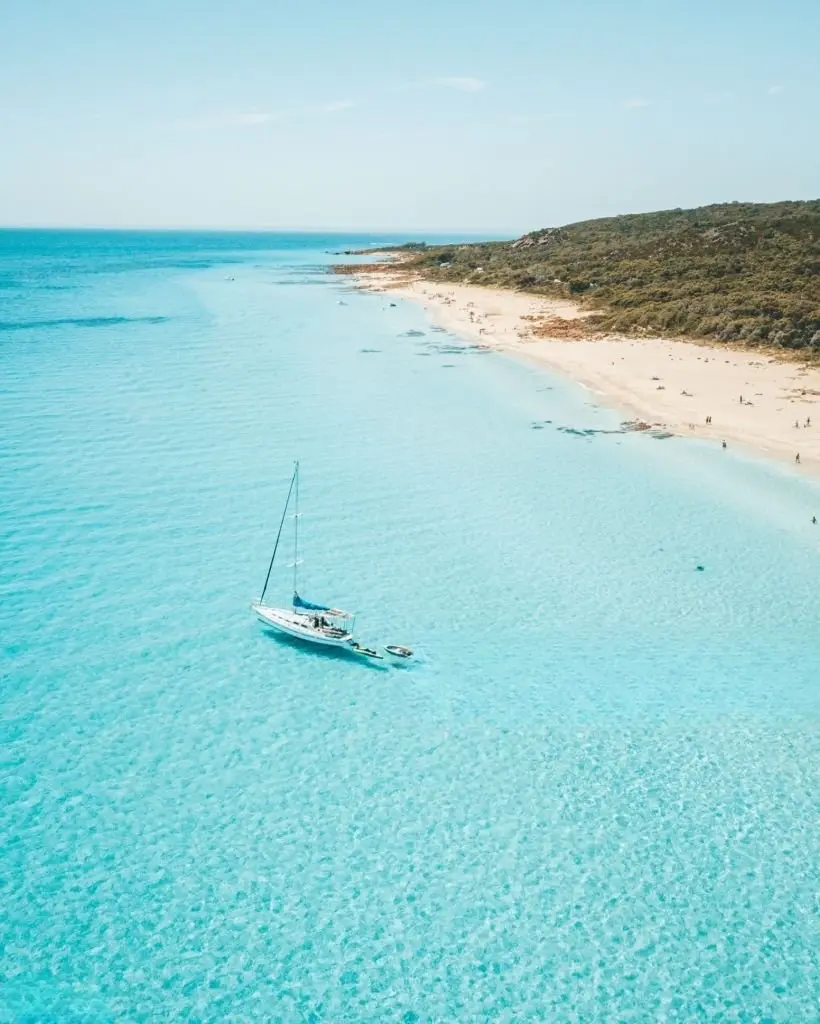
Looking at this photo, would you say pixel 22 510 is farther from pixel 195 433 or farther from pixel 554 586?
pixel 554 586

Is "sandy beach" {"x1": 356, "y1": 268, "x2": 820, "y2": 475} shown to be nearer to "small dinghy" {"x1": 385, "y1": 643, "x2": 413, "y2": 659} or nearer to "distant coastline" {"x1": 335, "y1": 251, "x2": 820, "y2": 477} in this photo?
"distant coastline" {"x1": 335, "y1": 251, "x2": 820, "y2": 477}

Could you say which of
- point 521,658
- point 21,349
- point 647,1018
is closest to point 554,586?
point 521,658

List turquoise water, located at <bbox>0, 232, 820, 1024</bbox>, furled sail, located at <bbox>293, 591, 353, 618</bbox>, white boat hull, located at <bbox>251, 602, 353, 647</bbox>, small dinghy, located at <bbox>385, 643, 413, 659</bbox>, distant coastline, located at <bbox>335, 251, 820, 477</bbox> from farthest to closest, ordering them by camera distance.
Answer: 1. distant coastline, located at <bbox>335, 251, 820, 477</bbox>
2. furled sail, located at <bbox>293, 591, 353, 618</bbox>
3. white boat hull, located at <bbox>251, 602, 353, 647</bbox>
4. small dinghy, located at <bbox>385, 643, 413, 659</bbox>
5. turquoise water, located at <bbox>0, 232, 820, 1024</bbox>

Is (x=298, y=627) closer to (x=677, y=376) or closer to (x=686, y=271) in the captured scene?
(x=677, y=376)

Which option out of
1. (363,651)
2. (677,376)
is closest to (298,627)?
(363,651)

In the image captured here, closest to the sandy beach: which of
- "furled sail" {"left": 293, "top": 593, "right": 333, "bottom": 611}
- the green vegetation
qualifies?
the green vegetation

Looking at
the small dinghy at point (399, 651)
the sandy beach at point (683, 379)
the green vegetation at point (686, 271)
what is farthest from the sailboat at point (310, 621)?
the green vegetation at point (686, 271)
